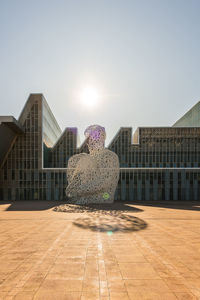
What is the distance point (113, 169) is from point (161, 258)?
15.0 meters

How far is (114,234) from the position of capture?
1016 cm

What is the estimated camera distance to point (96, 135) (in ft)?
74.9

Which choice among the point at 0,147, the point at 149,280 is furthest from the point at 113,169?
the point at 0,147

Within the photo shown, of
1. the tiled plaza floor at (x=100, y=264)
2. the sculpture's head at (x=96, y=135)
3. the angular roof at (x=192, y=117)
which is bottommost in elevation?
the tiled plaza floor at (x=100, y=264)

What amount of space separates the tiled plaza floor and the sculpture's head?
13000 millimetres

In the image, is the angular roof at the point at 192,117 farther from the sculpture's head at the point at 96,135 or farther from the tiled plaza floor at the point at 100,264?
the tiled plaza floor at the point at 100,264

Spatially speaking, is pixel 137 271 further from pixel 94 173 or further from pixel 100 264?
pixel 94 173

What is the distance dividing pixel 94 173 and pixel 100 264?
51.3 ft

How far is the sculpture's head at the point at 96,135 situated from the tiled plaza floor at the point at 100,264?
42.6 ft

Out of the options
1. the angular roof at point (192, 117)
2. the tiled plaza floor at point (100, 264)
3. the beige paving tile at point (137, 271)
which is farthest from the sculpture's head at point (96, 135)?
the angular roof at point (192, 117)

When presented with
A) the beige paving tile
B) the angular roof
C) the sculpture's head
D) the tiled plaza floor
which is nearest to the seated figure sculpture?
the sculpture's head

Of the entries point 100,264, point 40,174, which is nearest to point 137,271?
point 100,264

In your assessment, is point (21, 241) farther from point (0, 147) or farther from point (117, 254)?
point (0, 147)

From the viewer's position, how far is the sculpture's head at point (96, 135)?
22.8 meters
